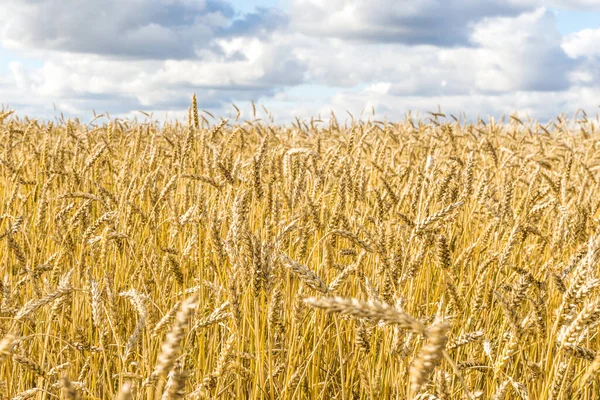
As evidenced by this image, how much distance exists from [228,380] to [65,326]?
79 cm

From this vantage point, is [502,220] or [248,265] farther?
[502,220]

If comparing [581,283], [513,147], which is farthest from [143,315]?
[513,147]

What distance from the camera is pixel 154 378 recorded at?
1.24 meters

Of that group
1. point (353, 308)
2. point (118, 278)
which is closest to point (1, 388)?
point (118, 278)

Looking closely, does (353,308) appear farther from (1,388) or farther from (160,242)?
(160,242)

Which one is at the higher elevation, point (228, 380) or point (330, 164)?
point (330, 164)

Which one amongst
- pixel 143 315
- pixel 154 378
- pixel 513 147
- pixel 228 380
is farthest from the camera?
pixel 513 147

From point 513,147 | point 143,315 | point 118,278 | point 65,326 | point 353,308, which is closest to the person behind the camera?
point 353,308

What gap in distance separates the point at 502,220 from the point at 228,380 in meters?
1.45

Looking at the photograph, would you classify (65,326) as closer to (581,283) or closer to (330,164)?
(330,164)

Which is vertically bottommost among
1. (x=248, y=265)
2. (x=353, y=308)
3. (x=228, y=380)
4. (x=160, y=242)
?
(x=228, y=380)

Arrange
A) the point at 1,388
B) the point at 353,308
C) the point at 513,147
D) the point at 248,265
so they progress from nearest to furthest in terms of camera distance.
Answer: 1. the point at 353,308
2. the point at 1,388
3. the point at 248,265
4. the point at 513,147

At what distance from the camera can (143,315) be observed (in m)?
1.41

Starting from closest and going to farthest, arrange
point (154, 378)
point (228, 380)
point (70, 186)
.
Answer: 1. point (154, 378)
2. point (228, 380)
3. point (70, 186)
